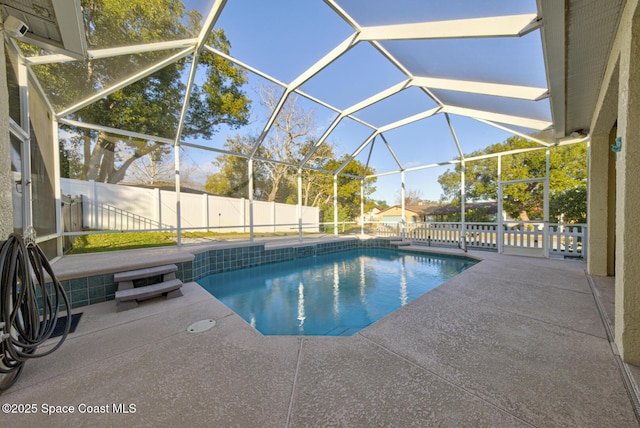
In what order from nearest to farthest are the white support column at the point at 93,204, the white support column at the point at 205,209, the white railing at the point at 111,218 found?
1. the white support column at the point at 93,204
2. the white railing at the point at 111,218
3. the white support column at the point at 205,209

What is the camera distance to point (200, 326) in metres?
2.27

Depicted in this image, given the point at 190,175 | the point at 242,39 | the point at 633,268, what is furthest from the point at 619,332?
the point at 190,175

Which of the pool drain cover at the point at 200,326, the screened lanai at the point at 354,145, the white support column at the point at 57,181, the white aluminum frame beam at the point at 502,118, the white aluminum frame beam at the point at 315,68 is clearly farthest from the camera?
the white aluminum frame beam at the point at 502,118

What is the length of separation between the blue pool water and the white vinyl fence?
1.58 meters

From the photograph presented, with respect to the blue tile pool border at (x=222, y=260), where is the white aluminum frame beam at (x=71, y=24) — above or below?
above

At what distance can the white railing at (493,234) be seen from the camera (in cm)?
536

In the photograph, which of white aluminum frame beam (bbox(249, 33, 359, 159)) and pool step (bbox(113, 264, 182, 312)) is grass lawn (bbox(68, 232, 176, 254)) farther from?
white aluminum frame beam (bbox(249, 33, 359, 159))

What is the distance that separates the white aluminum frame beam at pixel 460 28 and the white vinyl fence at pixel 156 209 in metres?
5.00

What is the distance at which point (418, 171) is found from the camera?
28.4ft

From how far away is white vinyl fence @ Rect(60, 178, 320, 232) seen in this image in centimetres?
609

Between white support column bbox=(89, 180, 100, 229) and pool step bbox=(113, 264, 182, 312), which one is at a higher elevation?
white support column bbox=(89, 180, 100, 229)

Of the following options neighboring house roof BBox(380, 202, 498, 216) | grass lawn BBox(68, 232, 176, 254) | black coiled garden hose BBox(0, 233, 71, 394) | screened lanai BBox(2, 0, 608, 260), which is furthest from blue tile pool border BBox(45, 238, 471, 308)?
neighboring house roof BBox(380, 202, 498, 216)

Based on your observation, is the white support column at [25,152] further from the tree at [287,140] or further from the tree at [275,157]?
the tree at [287,140]

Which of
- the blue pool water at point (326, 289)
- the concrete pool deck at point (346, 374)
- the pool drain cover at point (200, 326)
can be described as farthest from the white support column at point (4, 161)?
the blue pool water at point (326, 289)
